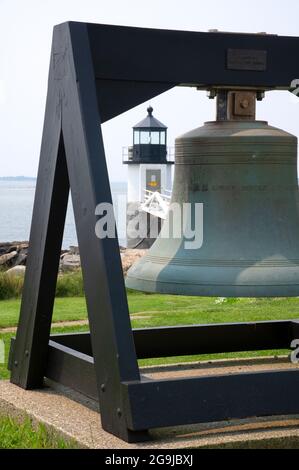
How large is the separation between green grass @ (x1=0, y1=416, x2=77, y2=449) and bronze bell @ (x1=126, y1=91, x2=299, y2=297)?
35.5 inches

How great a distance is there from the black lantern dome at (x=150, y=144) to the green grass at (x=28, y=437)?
56.6 m

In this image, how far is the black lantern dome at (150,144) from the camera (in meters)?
62.1

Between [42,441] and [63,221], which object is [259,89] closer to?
[63,221]

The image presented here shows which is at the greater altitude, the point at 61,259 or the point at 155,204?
the point at 155,204

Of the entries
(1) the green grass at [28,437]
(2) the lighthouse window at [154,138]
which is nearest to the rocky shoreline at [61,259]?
(1) the green grass at [28,437]

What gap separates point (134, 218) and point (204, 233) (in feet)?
202

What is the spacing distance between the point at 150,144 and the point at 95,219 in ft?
190

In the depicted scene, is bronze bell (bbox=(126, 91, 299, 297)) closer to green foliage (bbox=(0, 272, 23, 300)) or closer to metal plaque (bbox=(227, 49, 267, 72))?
metal plaque (bbox=(227, 49, 267, 72))

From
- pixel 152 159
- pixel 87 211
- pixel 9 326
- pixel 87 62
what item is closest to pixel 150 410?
pixel 87 211

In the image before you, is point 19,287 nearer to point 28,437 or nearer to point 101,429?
point 28,437

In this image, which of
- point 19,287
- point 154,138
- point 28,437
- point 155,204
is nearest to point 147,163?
point 154,138

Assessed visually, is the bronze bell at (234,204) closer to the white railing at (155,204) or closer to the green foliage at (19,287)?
the green foliage at (19,287)

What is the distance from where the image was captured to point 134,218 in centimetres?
6669

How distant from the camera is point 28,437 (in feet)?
16.6
